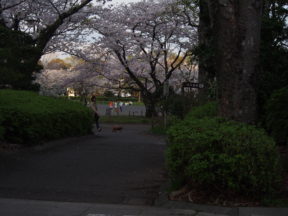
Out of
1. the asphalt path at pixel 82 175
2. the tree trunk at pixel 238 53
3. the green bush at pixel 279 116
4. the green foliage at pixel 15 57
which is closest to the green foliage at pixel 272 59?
the green bush at pixel 279 116

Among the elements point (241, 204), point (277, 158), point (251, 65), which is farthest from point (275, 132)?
point (241, 204)

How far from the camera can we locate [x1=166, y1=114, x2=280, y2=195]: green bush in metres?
6.76

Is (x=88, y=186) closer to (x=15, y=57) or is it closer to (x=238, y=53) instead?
(x=238, y=53)

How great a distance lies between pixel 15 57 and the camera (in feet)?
48.4

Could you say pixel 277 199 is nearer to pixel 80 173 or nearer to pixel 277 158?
pixel 277 158

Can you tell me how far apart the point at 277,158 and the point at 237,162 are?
0.82 meters

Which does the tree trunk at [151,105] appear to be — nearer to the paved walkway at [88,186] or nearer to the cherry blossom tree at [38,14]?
the cherry blossom tree at [38,14]

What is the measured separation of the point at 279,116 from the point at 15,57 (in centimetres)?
868

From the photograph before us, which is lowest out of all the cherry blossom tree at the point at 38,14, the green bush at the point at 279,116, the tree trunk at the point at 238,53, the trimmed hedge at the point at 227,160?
the trimmed hedge at the point at 227,160

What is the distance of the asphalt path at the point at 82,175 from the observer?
7.83 meters

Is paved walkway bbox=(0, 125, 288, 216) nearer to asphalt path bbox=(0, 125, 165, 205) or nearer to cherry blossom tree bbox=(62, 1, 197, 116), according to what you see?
asphalt path bbox=(0, 125, 165, 205)

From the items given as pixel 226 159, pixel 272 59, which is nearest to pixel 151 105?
pixel 272 59

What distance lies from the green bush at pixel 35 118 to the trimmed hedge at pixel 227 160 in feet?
18.9

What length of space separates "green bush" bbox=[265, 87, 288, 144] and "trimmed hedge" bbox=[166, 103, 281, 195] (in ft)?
6.59
